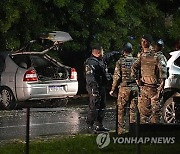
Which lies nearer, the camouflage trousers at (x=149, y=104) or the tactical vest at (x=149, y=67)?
the tactical vest at (x=149, y=67)

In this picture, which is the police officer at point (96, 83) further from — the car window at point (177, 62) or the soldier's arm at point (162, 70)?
the car window at point (177, 62)

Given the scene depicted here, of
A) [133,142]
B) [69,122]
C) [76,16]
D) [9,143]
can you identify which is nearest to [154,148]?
[133,142]

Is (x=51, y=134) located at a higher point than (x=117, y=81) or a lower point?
lower

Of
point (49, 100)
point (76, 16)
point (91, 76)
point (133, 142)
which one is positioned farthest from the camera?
point (76, 16)

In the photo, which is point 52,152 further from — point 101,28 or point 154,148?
point 101,28

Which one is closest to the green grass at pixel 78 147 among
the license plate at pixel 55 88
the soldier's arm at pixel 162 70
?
the soldier's arm at pixel 162 70

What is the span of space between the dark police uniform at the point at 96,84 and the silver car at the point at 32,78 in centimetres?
541

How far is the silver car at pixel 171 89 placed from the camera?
15117mm

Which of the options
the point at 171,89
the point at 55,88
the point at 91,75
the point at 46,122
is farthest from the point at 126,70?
the point at 55,88

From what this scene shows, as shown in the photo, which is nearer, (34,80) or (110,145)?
(110,145)

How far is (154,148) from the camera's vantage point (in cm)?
1105

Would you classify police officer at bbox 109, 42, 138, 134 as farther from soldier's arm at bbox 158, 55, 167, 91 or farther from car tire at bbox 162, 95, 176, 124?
car tire at bbox 162, 95, 176, 124

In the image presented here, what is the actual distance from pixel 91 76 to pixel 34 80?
226 inches

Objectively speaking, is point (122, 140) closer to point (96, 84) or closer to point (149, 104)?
point (149, 104)
